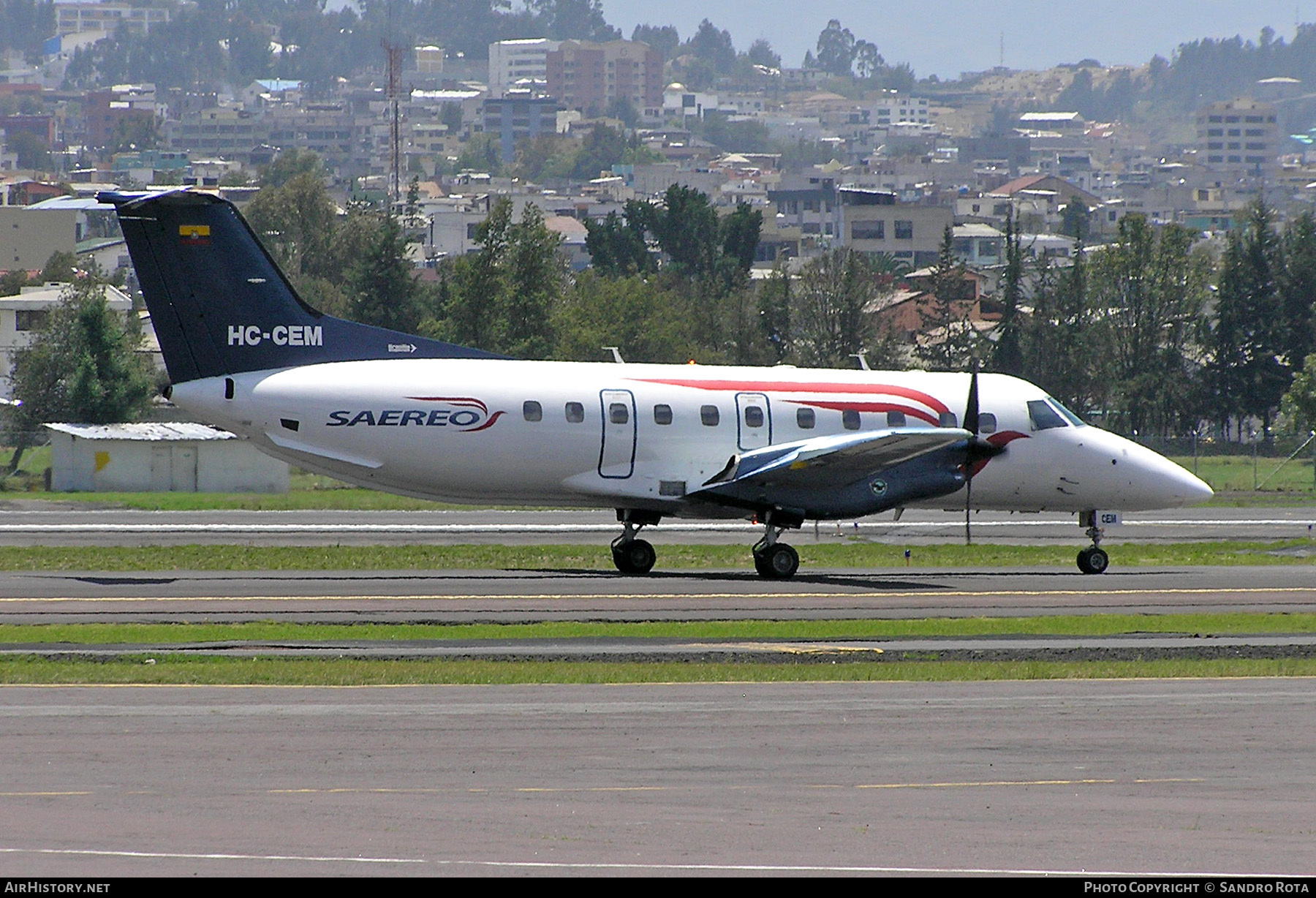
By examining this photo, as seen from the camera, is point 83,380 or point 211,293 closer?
point 211,293

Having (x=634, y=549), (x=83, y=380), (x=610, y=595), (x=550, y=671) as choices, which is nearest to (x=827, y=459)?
(x=634, y=549)

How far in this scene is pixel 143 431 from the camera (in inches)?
2313

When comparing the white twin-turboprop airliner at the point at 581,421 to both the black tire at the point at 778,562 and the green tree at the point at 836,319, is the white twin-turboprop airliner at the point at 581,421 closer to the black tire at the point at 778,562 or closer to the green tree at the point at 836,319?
the black tire at the point at 778,562

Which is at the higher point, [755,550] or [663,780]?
[663,780]

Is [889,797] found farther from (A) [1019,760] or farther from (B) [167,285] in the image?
(B) [167,285]

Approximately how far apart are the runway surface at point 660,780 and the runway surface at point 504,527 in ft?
67.5

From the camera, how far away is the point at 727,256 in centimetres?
12081

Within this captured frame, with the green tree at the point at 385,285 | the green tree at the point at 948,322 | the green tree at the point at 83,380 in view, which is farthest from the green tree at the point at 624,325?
the green tree at the point at 83,380

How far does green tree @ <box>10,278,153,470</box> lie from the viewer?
65.1 m

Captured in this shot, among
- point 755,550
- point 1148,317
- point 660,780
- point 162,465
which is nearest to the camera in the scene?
point 660,780

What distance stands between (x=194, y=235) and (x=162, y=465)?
95.0 ft

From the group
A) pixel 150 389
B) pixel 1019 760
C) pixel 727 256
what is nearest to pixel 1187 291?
pixel 727 256

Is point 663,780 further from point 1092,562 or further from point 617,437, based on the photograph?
point 1092,562

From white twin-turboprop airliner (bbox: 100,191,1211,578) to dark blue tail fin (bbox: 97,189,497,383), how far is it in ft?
0.09
